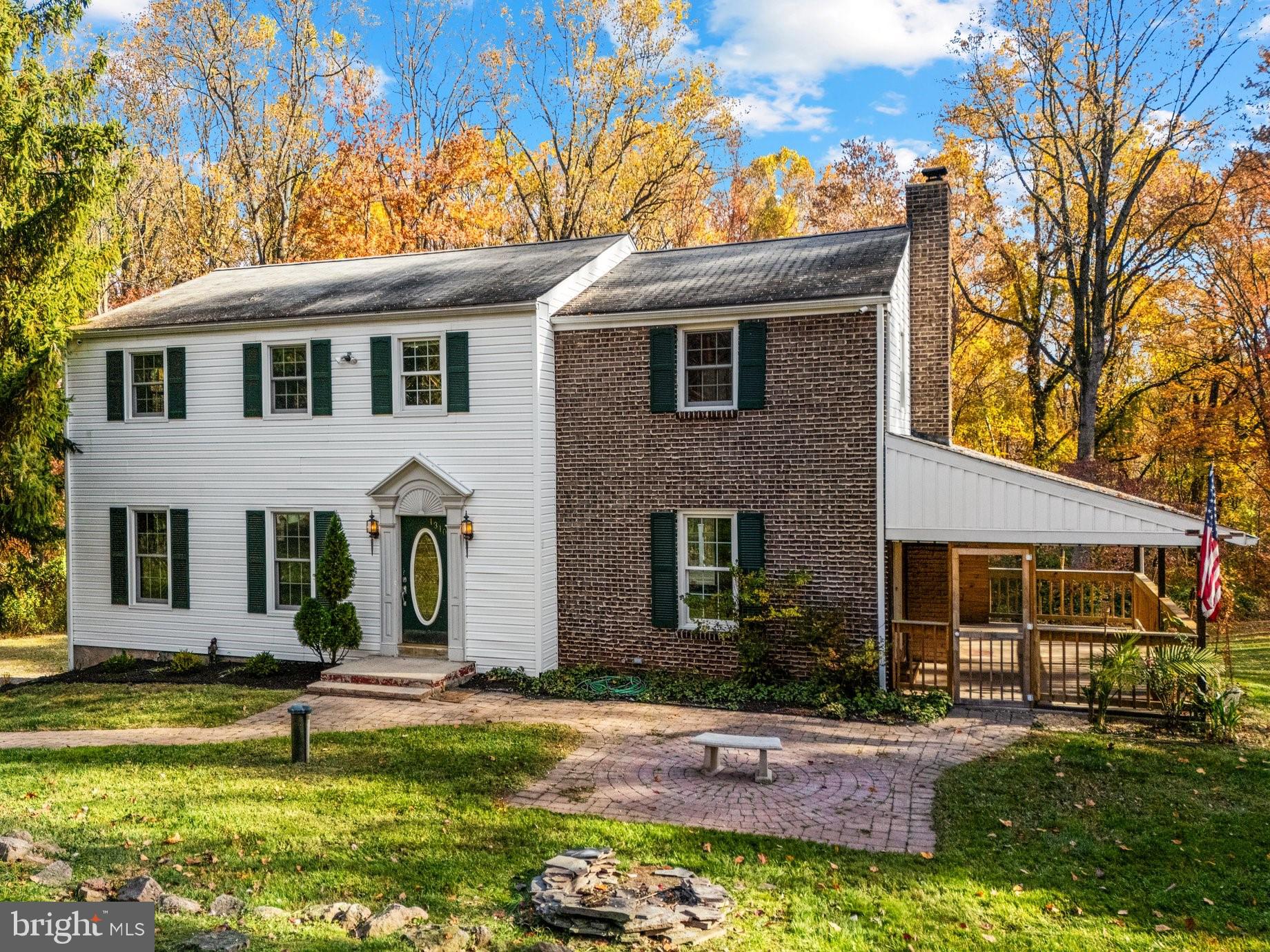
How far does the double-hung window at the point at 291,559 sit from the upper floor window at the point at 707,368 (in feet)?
22.9

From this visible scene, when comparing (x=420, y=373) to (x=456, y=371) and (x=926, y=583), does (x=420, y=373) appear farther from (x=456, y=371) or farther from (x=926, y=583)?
(x=926, y=583)

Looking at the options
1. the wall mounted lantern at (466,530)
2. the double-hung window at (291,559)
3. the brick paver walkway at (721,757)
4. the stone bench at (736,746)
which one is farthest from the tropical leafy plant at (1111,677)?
the double-hung window at (291,559)

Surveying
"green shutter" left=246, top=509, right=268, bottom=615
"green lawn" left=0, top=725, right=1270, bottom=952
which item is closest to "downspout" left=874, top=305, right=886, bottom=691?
"green lawn" left=0, top=725, right=1270, bottom=952

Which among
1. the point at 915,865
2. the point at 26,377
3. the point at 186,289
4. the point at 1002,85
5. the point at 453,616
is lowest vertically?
the point at 915,865

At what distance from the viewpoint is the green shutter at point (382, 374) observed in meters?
14.3

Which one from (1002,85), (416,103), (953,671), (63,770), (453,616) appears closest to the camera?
(63,770)

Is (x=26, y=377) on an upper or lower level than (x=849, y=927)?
upper

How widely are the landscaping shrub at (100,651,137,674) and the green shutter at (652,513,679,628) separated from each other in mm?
9550

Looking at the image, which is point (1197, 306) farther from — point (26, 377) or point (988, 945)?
point (26, 377)

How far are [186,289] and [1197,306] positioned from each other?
25512 mm

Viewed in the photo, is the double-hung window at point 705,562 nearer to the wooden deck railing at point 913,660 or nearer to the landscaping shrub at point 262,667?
the wooden deck railing at point 913,660

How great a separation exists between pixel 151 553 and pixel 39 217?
6.15m

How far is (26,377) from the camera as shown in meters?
15.0

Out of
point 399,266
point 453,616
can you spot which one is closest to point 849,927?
point 453,616
